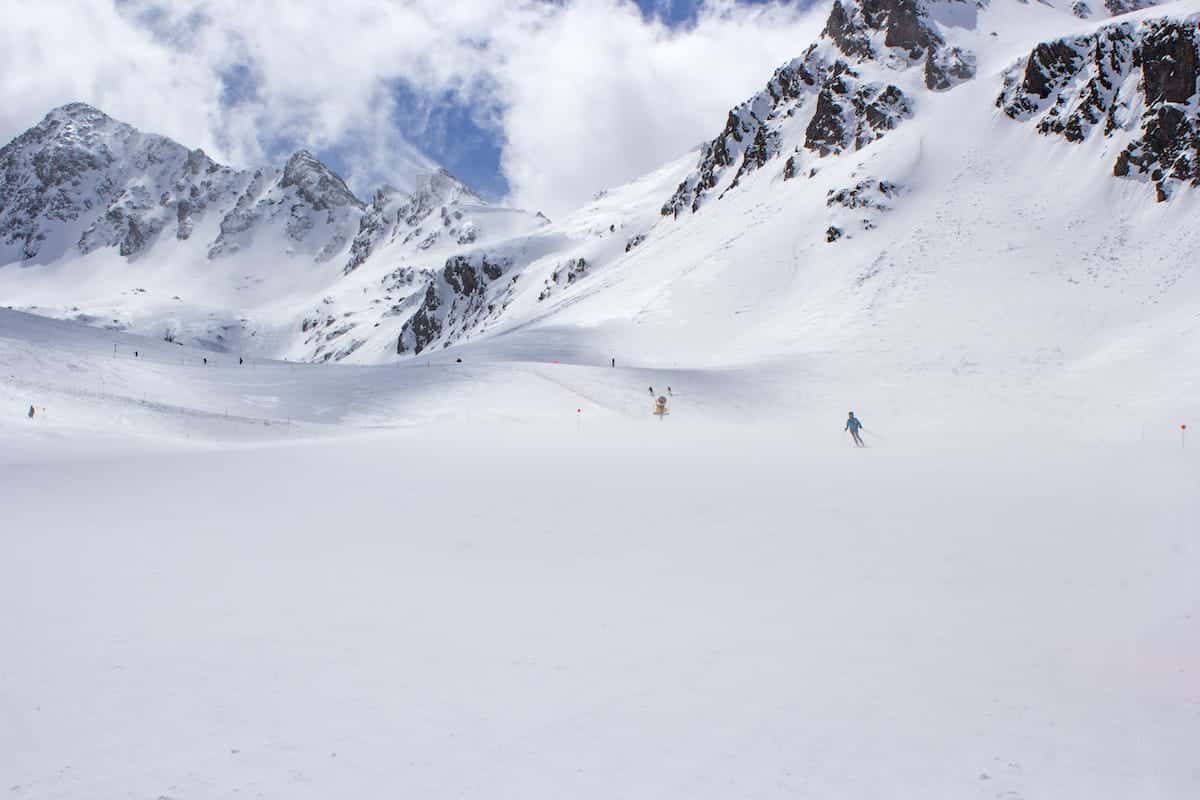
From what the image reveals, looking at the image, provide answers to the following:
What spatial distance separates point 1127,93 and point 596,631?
86.3 meters

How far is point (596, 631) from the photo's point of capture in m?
7.86

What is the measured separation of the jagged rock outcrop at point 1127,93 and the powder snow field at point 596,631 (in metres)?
62.4

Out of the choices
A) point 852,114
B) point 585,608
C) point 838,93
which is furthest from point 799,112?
point 585,608

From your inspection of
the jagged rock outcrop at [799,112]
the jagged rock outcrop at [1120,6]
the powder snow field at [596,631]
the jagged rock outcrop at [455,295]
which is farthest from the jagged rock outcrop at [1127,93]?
the jagged rock outcrop at [455,295]

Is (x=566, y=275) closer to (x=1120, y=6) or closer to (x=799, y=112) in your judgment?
(x=799, y=112)

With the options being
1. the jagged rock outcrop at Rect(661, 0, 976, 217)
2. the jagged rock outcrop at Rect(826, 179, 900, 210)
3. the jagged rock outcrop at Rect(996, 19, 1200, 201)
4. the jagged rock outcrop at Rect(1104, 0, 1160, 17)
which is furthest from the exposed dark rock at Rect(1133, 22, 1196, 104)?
the jagged rock outcrop at Rect(1104, 0, 1160, 17)

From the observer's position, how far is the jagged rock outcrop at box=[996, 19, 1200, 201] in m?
65.8

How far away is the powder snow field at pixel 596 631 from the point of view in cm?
546

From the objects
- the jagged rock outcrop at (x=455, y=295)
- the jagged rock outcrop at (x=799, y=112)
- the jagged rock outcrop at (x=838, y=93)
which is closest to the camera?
the jagged rock outcrop at (x=799, y=112)

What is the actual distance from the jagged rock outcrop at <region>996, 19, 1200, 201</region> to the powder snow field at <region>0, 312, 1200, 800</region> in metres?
62.4

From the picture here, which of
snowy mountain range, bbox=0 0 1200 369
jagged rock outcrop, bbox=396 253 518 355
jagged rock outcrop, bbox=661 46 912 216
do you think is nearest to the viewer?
snowy mountain range, bbox=0 0 1200 369

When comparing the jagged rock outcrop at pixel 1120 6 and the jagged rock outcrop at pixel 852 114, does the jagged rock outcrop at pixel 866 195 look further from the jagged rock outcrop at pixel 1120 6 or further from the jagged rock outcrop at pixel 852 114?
the jagged rock outcrop at pixel 1120 6

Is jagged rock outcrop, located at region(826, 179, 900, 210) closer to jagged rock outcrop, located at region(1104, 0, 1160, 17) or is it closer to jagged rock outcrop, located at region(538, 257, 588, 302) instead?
jagged rock outcrop, located at region(538, 257, 588, 302)

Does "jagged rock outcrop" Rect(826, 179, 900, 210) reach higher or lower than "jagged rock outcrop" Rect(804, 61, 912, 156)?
lower
